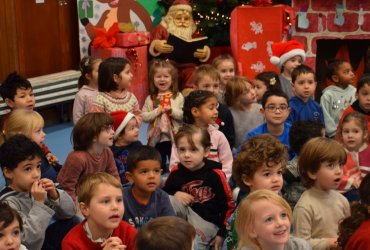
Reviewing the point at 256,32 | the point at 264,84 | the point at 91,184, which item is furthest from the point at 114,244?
the point at 256,32

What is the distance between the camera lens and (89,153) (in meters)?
4.02

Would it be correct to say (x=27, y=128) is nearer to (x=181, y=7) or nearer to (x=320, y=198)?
(x=320, y=198)

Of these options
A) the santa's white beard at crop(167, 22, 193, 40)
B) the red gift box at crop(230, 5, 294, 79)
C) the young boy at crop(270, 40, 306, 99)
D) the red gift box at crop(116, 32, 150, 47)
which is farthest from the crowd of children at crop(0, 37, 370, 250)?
the santa's white beard at crop(167, 22, 193, 40)

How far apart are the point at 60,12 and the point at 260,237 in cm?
Result: 545

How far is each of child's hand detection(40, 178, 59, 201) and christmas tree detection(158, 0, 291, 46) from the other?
4.83 m

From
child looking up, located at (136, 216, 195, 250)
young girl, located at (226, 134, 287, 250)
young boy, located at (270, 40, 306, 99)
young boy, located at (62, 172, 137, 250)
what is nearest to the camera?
child looking up, located at (136, 216, 195, 250)

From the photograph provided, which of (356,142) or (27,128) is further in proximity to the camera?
(356,142)

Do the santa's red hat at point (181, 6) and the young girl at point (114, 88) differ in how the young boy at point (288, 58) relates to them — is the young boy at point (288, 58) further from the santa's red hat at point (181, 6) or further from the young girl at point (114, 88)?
the santa's red hat at point (181, 6)

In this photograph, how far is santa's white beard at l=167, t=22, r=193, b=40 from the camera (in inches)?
306

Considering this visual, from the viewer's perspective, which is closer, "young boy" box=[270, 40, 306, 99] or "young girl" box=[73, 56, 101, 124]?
"young girl" box=[73, 56, 101, 124]

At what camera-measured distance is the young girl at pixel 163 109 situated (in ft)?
17.1

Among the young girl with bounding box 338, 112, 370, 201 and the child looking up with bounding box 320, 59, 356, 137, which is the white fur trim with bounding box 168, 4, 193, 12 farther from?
the young girl with bounding box 338, 112, 370, 201

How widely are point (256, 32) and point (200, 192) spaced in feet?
13.1

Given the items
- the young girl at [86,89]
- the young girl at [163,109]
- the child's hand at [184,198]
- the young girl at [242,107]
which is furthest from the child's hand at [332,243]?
the young girl at [86,89]
